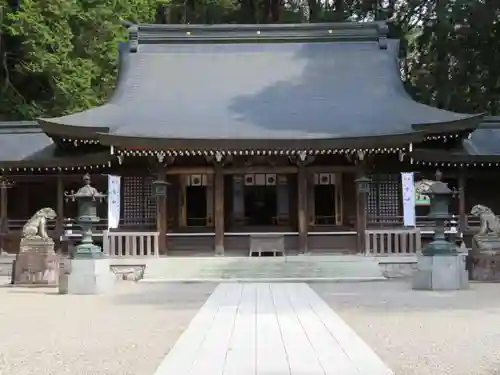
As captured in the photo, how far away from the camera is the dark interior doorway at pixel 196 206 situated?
741 inches

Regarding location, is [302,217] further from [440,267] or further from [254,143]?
[440,267]

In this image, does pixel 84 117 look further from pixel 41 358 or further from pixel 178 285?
pixel 41 358

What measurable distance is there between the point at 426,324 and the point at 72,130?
12.0m

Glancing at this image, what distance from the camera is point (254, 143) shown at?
16344mm

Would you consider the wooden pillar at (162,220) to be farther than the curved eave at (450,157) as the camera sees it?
No

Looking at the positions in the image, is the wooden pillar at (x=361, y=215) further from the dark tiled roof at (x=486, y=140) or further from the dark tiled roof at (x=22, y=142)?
the dark tiled roof at (x=22, y=142)

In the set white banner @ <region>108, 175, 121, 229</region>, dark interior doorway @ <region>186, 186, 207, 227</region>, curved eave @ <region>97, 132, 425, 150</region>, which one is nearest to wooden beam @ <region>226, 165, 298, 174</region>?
dark interior doorway @ <region>186, 186, 207, 227</region>

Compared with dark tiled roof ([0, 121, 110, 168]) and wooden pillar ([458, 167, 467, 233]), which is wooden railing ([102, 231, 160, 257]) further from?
wooden pillar ([458, 167, 467, 233])

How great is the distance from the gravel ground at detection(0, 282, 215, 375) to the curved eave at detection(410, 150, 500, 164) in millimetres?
7927

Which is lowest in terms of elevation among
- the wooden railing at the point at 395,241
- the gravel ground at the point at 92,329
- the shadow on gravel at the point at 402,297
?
the shadow on gravel at the point at 402,297

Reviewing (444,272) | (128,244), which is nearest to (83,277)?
(128,244)

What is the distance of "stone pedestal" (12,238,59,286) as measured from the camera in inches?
547

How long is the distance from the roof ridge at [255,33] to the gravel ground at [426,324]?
475 inches

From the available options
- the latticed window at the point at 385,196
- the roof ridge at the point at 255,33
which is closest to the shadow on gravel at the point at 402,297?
the latticed window at the point at 385,196
